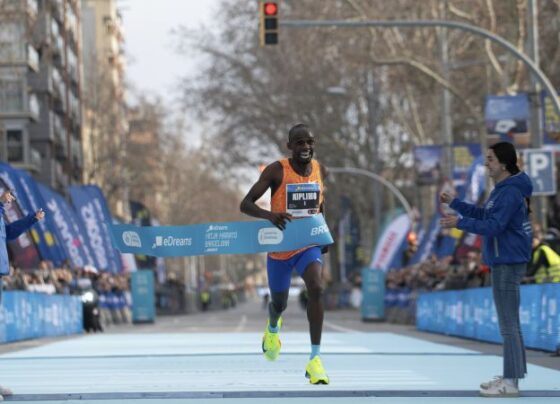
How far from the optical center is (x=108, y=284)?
47094mm

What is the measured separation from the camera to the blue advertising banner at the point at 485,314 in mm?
19594

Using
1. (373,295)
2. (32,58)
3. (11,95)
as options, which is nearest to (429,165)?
(373,295)

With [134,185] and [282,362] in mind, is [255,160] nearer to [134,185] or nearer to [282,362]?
[134,185]

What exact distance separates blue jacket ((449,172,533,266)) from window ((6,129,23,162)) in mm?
69270

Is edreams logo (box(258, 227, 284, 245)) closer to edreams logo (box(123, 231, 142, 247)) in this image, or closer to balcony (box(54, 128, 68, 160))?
edreams logo (box(123, 231, 142, 247))

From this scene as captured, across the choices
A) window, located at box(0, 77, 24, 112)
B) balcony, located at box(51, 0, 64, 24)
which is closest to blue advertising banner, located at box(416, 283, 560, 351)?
window, located at box(0, 77, 24, 112)

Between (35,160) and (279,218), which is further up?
(35,160)

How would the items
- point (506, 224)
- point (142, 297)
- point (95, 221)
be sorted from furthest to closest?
point (142, 297)
point (95, 221)
point (506, 224)

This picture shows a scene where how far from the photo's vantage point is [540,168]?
91.2ft

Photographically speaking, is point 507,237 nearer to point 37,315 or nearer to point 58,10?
point 37,315

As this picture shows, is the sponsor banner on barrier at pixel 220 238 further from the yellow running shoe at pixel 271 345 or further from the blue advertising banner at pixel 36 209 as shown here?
the blue advertising banner at pixel 36 209

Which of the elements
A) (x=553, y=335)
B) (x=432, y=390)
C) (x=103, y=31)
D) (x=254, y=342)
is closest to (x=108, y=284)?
(x=254, y=342)

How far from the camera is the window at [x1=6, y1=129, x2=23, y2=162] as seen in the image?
79.4m

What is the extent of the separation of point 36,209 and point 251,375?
20634 millimetres
